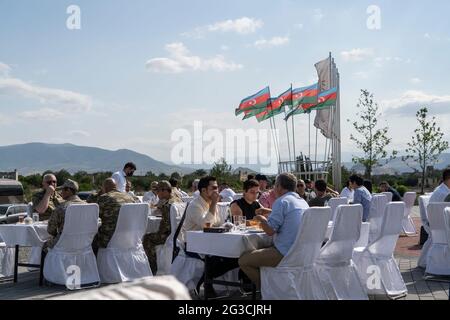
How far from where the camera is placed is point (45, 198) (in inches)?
360

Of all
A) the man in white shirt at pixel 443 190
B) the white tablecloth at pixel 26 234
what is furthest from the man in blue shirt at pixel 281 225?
the man in white shirt at pixel 443 190

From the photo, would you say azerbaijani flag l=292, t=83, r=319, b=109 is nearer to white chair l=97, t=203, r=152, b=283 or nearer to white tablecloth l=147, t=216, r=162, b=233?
white tablecloth l=147, t=216, r=162, b=233

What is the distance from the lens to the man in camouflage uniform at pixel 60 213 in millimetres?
8008

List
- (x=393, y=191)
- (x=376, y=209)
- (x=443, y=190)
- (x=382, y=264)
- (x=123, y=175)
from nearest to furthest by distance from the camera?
(x=382, y=264)
(x=443, y=190)
(x=376, y=209)
(x=123, y=175)
(x=393, y=191)

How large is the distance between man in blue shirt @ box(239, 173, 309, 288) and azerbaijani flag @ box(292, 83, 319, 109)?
1845cm

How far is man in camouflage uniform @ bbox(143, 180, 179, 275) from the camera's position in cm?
927

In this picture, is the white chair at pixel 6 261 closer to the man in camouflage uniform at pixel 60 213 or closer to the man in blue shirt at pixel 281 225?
the man in camouflage uniform at pixel 60 213

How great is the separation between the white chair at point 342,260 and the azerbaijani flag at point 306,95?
59.2 feet

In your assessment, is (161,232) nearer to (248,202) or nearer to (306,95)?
(248,202)

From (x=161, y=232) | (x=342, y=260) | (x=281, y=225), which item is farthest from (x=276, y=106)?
(x=281, y=225)

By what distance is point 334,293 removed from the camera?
660cm

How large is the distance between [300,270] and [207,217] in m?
1.74

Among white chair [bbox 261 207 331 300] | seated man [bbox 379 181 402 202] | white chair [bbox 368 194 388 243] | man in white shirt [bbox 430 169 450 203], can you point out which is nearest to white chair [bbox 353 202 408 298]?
white chair [bbox 261 207 331 300]
